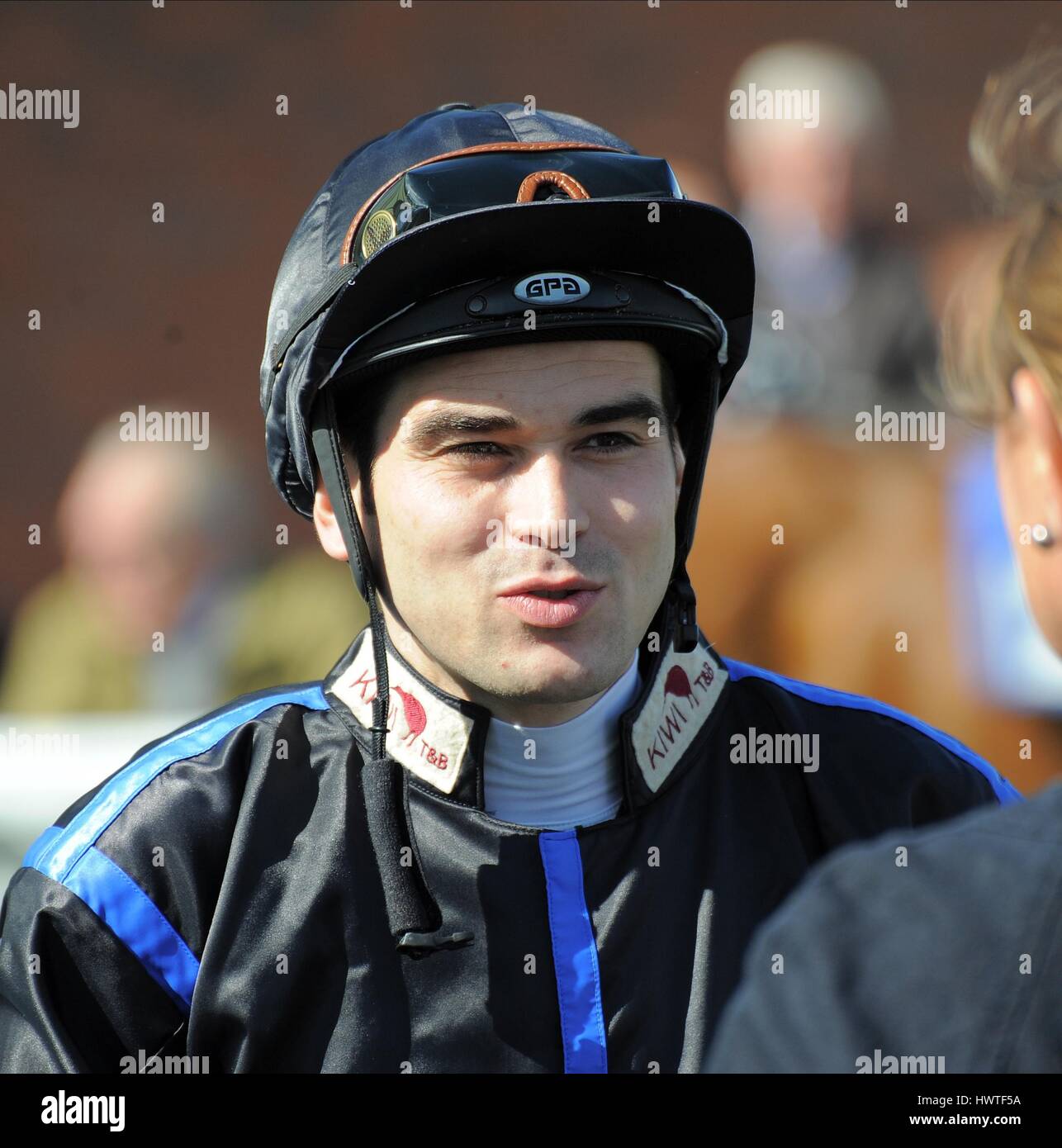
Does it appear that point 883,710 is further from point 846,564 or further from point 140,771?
point 846,564

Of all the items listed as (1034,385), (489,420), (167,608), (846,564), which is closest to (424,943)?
(489,420)

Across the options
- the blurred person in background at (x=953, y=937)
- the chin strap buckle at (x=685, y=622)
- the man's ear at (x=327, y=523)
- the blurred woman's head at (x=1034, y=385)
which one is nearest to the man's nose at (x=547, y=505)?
the chin strap buckle at (x=685, y=622)

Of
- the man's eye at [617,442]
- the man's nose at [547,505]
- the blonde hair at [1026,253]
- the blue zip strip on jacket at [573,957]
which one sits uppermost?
the blonde hair at [1026,253]

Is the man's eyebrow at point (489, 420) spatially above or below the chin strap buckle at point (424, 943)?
above

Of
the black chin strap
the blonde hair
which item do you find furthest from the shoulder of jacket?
the blonde hair

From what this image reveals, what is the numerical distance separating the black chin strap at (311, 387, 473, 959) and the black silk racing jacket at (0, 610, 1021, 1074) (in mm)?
51

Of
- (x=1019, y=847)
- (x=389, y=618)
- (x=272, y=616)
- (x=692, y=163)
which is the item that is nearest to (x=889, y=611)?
(x=692, y=163)

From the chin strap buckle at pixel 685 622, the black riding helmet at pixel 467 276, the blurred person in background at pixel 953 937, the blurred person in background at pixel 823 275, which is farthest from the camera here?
the blurred person in background at pixel 823 275

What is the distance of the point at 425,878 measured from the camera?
1935 millimetres

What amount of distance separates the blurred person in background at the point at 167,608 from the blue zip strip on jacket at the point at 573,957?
A: 7.02ft

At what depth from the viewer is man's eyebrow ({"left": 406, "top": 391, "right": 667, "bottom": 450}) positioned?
191 cm

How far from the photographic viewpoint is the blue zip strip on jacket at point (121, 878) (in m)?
1.81

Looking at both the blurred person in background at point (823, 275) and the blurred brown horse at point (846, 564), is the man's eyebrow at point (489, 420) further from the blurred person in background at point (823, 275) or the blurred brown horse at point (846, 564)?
the blurred brown horse at point (846, 564)

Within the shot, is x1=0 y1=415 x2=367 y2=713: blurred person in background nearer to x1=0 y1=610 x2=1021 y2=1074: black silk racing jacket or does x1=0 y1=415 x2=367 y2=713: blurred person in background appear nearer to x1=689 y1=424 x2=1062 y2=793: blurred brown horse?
x1=689 y1=424 x2=1062 y2=793: blurred brown horse
